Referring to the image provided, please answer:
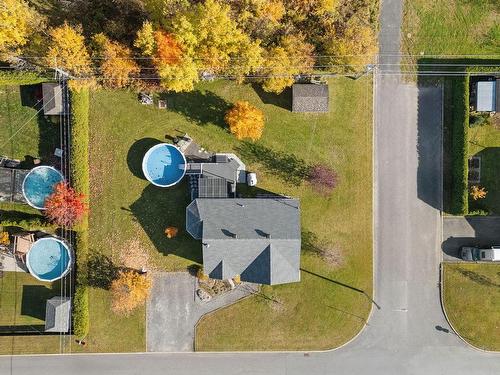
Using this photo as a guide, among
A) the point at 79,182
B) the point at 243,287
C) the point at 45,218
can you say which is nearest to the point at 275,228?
the point at 243,287

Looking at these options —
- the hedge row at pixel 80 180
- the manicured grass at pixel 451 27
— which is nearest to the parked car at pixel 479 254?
the manicured grass at pixel 451 27

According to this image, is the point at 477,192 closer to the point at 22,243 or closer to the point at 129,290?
the point at 129,290

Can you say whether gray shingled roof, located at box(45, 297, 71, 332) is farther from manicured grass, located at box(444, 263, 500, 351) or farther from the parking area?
the parking area

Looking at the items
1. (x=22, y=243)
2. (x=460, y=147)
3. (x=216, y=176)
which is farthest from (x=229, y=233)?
(x=460, y=147)

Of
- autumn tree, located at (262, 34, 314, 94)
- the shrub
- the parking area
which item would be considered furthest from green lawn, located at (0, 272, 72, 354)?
the parking area

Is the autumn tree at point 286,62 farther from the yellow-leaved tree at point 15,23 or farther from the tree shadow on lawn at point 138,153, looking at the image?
the yellow-leaved tree at point 15,23

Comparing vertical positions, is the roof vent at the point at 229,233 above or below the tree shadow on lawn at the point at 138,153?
below

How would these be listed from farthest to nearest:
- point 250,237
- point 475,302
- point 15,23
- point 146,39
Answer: point 475,302
point 250,237
point 15,23
point 146,39
